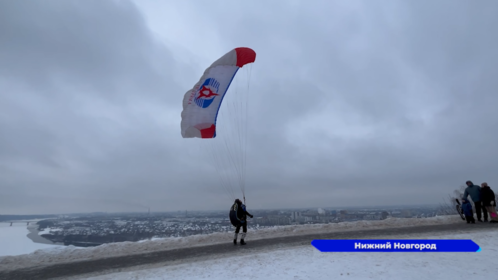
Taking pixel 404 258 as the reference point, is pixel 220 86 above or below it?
above

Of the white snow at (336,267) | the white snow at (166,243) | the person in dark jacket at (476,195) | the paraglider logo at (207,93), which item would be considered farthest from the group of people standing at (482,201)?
the paraglider logo at (207,93)

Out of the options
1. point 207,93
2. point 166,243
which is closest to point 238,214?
point 166,243

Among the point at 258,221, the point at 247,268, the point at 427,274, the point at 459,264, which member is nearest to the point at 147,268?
the point at 247,268

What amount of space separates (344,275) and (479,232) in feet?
24.0

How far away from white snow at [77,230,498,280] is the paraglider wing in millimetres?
5530

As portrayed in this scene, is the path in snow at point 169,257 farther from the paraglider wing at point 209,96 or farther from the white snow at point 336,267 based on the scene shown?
the paraglider wing at point 209,96

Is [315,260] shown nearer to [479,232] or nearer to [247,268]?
[247,268]

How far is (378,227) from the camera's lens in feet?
38.9

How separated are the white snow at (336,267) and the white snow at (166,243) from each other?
2.92 meters

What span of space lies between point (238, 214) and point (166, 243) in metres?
3.08

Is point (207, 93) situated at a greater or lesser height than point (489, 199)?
greater

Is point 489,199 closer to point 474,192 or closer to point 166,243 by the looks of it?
point 474,192

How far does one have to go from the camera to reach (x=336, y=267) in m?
6.23

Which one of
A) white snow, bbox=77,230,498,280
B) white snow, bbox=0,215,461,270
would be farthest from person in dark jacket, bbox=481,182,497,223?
white snow, bbox=77,230,498,280
